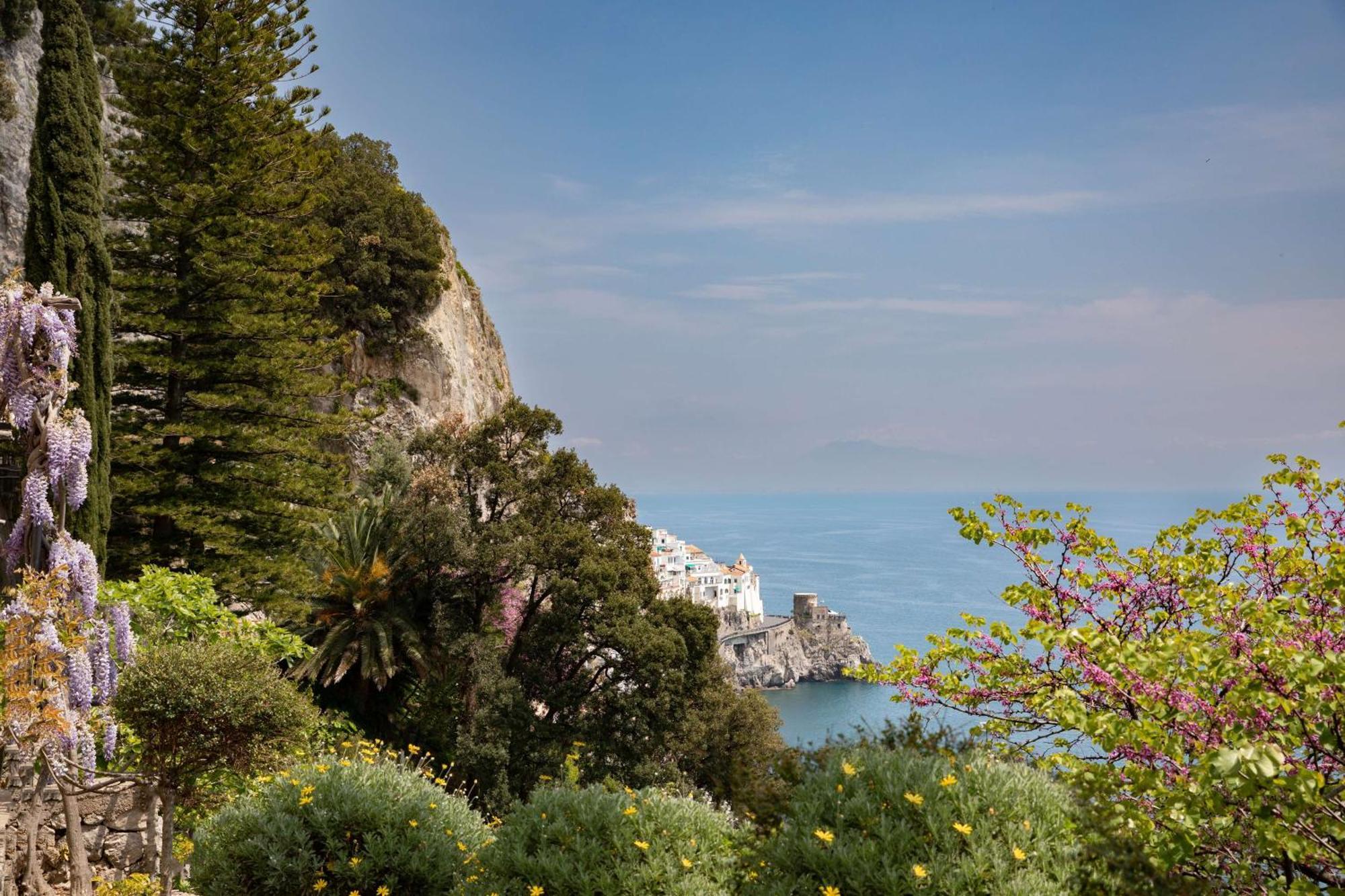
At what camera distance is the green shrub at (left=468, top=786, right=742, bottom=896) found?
125 inches

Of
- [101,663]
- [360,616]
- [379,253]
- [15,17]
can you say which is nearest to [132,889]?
[101,663]

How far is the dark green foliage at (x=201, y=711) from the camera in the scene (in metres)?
4.61

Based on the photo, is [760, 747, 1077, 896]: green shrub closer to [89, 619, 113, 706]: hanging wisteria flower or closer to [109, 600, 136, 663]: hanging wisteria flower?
[89, 619, 113, 706]: hanging wisteria flower

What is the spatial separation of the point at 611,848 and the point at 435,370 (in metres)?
22.2

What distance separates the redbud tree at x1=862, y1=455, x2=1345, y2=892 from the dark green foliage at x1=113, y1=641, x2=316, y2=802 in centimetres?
350

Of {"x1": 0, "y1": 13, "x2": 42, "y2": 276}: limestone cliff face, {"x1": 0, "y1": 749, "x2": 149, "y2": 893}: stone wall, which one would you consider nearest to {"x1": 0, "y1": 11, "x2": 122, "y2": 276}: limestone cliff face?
{"x1": 0, "y1": 13, "x2": 42, "y2": 276}: limestone cliff face

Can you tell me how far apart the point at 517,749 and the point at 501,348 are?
73.5ft

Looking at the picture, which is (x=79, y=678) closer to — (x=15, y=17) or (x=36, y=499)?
(x=36, y=499)

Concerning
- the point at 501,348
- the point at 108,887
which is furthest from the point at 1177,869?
the point at 501,348

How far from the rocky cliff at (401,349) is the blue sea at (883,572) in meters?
13.6

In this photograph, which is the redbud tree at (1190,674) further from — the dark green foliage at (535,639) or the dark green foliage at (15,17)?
the dark green foliage at (15,17)

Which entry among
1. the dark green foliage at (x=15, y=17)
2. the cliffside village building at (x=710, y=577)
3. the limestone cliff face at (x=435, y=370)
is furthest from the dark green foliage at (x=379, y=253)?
the cliffside village building at (x=710, y=577)

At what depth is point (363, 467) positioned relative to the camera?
21.0 m

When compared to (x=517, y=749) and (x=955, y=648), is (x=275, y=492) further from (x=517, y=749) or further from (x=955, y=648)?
(x=955, y=648)
